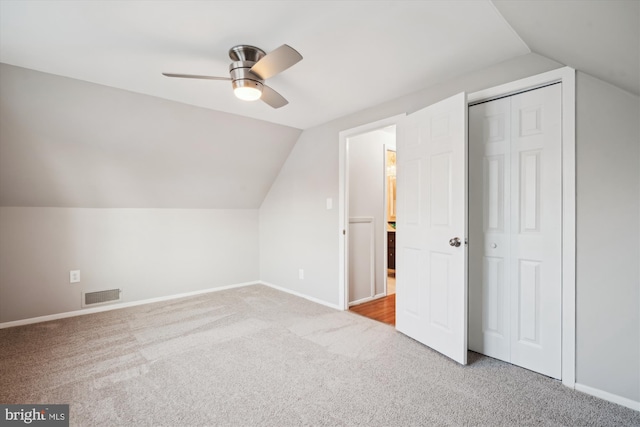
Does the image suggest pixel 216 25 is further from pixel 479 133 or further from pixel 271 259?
pixel 271 259

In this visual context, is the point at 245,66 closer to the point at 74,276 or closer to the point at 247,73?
the point at 247,73

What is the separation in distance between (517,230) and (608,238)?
476 millimetres

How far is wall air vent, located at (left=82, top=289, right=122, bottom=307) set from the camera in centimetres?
336

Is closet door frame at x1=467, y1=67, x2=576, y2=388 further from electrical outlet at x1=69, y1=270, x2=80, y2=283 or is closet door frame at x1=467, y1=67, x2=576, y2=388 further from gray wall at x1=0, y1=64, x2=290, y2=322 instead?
electrical outlet at x1=69, y1=270, x2=80, y2=283

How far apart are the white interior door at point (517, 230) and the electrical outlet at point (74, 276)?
12.9ft

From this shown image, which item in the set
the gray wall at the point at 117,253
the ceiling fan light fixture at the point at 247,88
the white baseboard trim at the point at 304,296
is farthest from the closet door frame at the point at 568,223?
the gray wall at the point at 117,253

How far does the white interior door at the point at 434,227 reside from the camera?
86.8 inches

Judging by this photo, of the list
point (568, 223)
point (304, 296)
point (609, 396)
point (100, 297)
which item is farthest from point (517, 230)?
point (100, 297)

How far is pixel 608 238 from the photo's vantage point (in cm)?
179

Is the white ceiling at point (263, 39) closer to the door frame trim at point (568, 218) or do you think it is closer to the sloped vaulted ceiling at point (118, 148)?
the sloped vaulted ceiling at point (118, 148)

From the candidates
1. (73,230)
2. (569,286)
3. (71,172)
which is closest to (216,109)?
Answer: (71,172)

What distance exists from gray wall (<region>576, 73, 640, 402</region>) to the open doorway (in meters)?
1.85

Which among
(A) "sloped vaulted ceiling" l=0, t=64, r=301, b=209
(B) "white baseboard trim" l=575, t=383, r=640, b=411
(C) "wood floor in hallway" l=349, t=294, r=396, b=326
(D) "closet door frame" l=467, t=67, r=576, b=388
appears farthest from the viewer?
(C) "wood floor in hallway" l=349, t=294, r=396, b=326

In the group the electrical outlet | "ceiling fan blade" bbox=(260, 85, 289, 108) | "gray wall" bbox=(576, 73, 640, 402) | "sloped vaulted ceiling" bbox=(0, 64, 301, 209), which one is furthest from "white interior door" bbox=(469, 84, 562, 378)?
the electrical outlet
